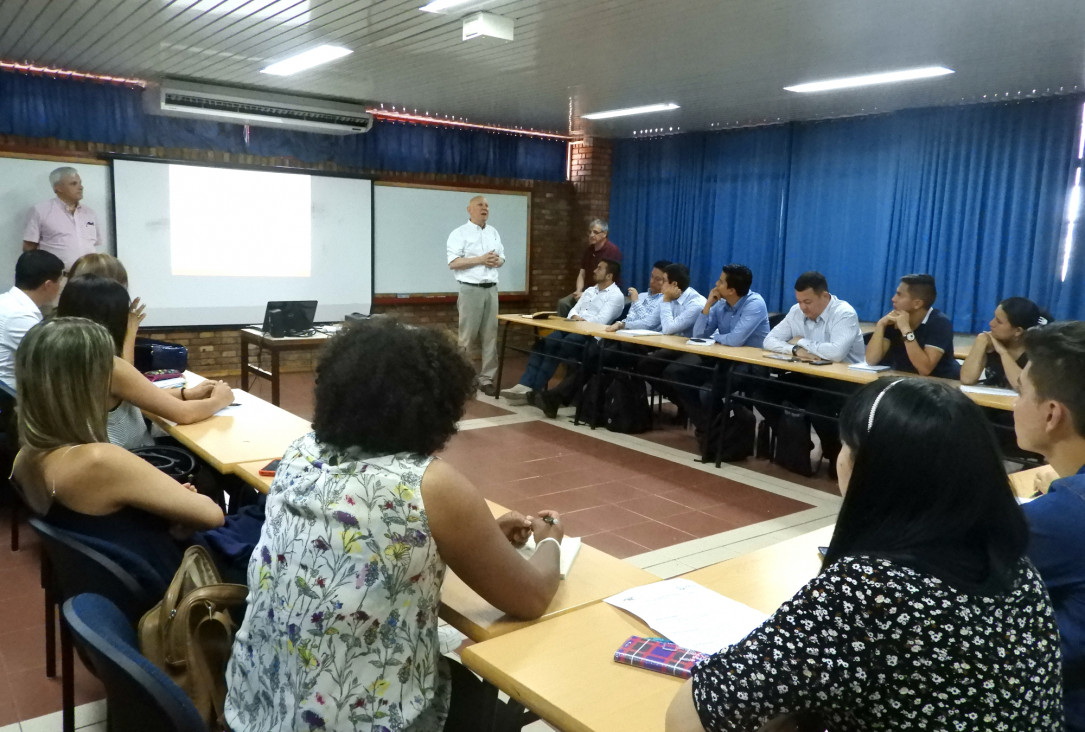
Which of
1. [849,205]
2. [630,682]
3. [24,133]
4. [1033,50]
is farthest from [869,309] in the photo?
[24,133]

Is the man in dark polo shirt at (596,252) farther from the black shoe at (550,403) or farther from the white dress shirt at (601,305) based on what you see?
the black shoe at (550,403)

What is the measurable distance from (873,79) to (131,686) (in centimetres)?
589

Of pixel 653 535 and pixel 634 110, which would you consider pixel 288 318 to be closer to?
pixel 653 535

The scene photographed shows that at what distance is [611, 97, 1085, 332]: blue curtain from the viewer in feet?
20.0

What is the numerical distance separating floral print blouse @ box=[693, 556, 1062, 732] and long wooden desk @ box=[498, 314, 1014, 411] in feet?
7.93

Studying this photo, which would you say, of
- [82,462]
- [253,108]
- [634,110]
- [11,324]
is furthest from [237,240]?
[82,462]

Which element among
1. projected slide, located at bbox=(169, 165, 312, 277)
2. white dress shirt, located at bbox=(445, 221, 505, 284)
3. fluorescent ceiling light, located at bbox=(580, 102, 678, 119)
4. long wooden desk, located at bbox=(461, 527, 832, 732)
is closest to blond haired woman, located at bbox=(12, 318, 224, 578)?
long wooden desk, located at bbox=(461, 527, 832, 732)

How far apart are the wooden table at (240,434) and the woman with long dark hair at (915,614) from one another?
176 centimetres

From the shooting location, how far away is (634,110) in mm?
7203

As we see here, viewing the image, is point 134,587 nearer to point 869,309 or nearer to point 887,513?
point 887,513

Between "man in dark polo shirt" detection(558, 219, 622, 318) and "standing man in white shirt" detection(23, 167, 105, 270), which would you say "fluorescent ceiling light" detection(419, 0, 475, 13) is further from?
"man in dark polo shirt" detection(558, 219, 622, 318)

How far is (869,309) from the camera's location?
7148 mm

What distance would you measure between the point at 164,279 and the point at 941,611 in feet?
24.2

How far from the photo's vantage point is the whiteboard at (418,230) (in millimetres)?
8250
